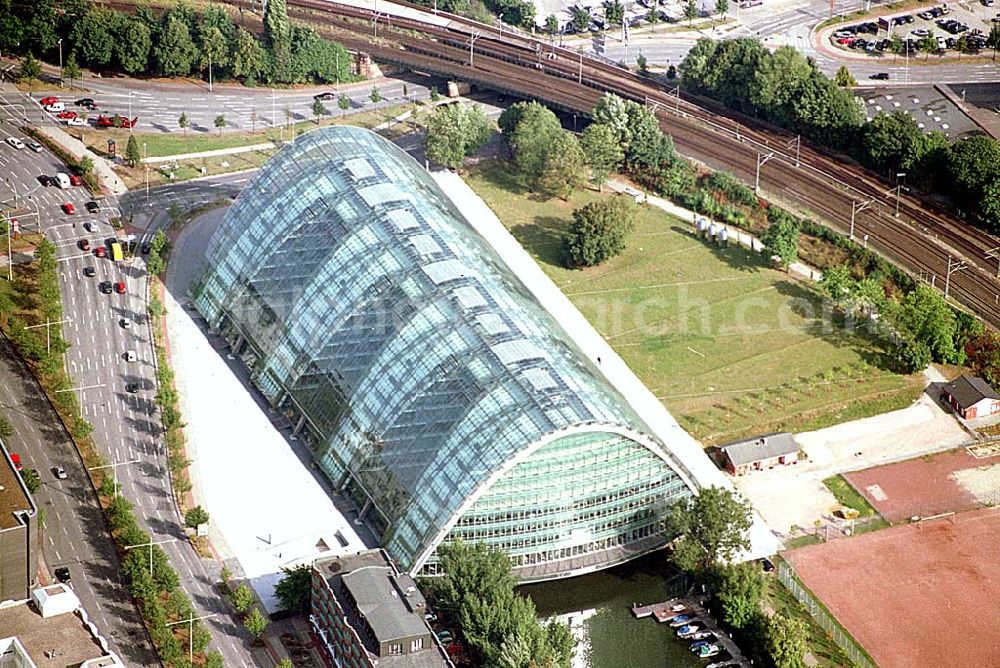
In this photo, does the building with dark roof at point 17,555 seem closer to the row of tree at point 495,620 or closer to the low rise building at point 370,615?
the low rise building at point 370,615

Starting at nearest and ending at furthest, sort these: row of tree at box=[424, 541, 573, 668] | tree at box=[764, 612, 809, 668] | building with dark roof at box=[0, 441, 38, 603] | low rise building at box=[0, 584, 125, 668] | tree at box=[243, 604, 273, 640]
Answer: low rise building at box=[0, 584, 125, 668] < row of tree at box=[424, 541, 573, 668] < building with dark roof at box=[0, 441, 38, 603] < tree at box=[764, 612, 809, 668] < tree at box=[243, 604, 273, 640]

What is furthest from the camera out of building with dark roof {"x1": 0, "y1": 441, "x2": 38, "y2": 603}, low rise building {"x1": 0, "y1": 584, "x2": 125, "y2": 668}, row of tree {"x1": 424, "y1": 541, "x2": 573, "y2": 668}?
building with dark roof {"x1": 0, "y1": 441, "x2": 38, "y2": 603}

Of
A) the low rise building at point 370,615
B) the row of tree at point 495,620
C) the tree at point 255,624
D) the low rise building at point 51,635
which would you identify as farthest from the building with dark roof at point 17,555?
the row of tree at point 495,620

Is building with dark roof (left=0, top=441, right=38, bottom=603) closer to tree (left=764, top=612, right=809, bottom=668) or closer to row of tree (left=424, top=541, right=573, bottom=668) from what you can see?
row of tree (left=424, top=541, right=573, bottom=668)

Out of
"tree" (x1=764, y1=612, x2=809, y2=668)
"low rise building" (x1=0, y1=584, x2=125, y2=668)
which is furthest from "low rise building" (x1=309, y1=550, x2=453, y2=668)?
"tree" (x1=764, y1=612, x2=809, y2=668)

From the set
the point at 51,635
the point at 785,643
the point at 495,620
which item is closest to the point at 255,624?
the point at 51,635

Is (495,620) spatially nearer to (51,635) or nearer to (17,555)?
(51,635)
